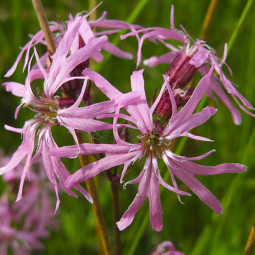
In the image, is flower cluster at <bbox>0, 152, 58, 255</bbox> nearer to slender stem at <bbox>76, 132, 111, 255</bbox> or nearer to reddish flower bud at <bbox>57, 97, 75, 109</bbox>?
slender stem at <bbox>76, 132, 111, 255</bbox>

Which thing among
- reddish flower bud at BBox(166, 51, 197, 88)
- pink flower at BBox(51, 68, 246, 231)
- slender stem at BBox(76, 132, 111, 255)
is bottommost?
slender stem at BBox(76, 132, 111, 255)

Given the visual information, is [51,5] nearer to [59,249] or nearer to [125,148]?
[59,249]

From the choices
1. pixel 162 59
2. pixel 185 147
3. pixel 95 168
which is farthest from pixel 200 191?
pixel 185 147

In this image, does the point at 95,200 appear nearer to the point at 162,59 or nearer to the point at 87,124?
the point at 87,124

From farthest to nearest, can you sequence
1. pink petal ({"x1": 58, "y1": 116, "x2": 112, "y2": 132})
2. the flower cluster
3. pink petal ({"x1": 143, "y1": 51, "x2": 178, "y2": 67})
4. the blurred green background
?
the flower cluster → the blurred green background → pink petal ({"x1": 143, "y1": 51, "x2": 178, "y2": 67}) → pink petal ({"x1": 58, "y1": 116, "x2": 112, "y2": 132})

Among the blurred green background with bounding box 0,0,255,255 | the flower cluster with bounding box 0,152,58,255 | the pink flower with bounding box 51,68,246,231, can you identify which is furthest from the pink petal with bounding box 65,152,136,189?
the flower cluster with bounding box 0,152,58,255

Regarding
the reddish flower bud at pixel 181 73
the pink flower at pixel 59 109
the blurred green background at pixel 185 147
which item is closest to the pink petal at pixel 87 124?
the pink flower at pixel 59 109

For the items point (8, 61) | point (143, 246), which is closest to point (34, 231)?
point (143, 246)
